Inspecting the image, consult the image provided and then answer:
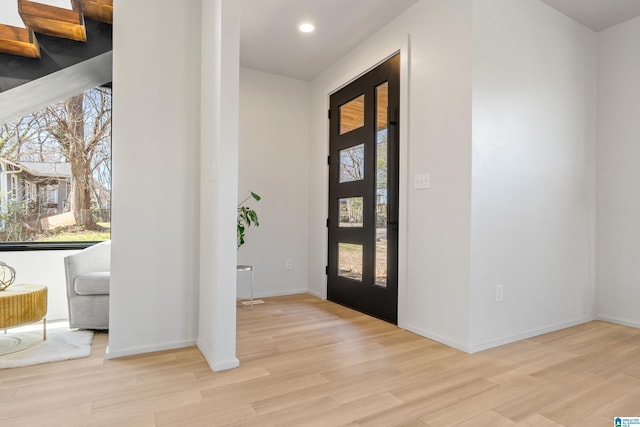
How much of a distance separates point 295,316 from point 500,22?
3.04 metres

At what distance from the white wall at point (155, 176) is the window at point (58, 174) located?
5.55 feet

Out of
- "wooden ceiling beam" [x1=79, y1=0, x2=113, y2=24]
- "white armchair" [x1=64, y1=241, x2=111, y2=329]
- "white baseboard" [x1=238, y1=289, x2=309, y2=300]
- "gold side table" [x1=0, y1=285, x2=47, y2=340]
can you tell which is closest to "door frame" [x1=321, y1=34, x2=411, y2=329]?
"white baseboard" [x1=238, y1=289, x2=309, y2=300]

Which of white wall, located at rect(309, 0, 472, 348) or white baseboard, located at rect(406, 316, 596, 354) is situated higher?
white wall, located at rect(309, 0, 472, 348)

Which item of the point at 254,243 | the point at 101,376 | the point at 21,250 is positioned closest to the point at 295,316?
the point at 254,243

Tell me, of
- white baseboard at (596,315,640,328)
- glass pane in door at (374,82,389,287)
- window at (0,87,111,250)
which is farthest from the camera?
window at (0,87,111,250)

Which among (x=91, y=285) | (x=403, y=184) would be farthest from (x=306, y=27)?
(x=91, y=285)

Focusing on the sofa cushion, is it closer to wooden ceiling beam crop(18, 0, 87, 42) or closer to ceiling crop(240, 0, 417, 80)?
wooden ceiling beam crop(18, 0, 87, 42)

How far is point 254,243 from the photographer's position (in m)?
4.33

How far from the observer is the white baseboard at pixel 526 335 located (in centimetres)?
258

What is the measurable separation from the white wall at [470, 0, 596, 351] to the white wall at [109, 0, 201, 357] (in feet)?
6.83

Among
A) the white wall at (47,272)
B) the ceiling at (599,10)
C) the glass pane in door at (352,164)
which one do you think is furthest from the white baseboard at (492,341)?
the white wall at (47,272)

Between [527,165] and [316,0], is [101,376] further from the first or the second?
[527,165]

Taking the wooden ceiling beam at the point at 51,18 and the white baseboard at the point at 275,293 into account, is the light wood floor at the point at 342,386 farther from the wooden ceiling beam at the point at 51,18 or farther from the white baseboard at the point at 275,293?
the wooden ceiling beam at the point at 51,18

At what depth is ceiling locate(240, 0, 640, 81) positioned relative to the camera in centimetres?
303
